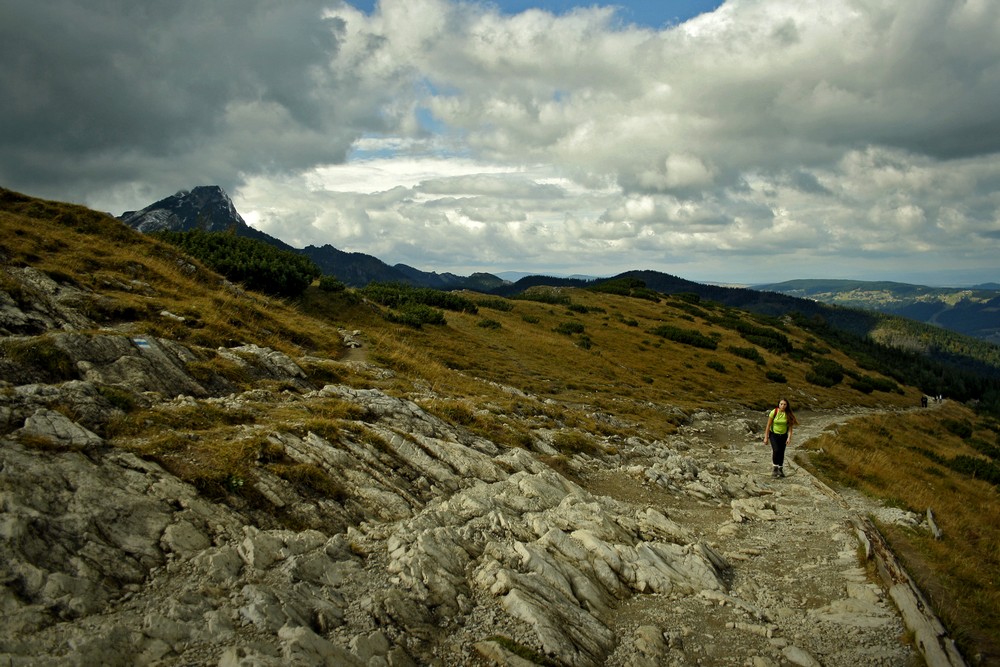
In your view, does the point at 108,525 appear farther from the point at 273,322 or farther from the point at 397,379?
the point at 273,322

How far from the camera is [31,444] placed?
25.8 feet

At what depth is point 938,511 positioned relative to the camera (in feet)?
57.6

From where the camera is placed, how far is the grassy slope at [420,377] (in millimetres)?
10812

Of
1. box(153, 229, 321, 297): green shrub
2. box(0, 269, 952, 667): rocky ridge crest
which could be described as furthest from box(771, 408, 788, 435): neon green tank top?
box(153, 229, 321, 297): green shrub

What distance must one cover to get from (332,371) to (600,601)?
13323 mm

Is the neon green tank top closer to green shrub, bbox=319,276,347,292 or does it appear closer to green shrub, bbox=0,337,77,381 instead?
green shrub, bbox=0,337,77,381

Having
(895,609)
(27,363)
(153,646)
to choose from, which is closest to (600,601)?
(895,609)

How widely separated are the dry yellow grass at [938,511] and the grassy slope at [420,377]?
0.28ft

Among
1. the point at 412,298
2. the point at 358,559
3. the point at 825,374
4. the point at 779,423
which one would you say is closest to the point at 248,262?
the point at 412,298

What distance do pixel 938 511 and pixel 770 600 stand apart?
39.8 ft

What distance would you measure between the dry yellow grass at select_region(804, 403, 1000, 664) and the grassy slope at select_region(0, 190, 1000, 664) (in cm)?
9

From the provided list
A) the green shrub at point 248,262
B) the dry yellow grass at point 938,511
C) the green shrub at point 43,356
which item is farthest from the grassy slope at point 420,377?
the green shrub at point 43,356

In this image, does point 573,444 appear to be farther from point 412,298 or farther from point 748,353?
point 748,353

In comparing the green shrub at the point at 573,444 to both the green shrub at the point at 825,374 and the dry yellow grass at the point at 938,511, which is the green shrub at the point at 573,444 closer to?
the dry yellow grass at the point at 938,511
